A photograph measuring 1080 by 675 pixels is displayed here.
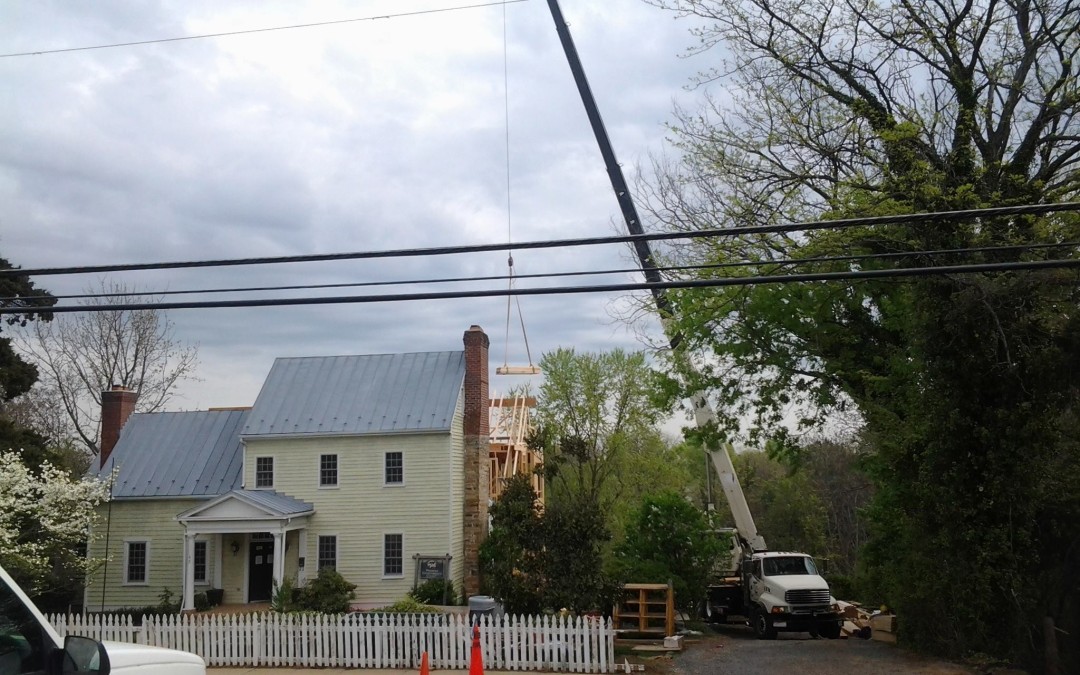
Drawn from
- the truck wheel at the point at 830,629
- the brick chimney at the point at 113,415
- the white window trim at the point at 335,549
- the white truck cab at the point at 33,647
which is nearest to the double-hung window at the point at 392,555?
the white window trim at the point at 335,549

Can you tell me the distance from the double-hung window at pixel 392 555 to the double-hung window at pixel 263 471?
4401 mm

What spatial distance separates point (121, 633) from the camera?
699 inches

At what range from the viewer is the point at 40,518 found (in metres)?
22.9

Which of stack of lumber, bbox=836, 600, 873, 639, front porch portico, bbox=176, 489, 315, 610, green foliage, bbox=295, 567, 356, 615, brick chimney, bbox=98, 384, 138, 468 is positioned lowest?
stack of lumber, bbox=836, 600, 873, 639

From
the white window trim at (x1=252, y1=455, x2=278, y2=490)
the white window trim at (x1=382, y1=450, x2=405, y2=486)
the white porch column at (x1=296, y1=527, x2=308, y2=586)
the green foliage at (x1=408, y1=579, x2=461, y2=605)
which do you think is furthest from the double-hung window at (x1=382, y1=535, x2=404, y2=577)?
the white window trim at (x1=252, y1=455, x2=278, y2=490)

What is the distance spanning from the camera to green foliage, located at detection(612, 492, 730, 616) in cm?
2166

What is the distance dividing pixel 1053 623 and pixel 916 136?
28.6 ft

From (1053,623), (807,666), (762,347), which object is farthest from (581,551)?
(1053,623)

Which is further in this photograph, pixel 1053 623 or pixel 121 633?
pixel 121 633

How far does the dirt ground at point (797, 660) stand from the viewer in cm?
1446

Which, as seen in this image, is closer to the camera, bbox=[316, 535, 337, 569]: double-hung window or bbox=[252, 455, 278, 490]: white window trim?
bbox=[316, 535, 337, 569]: double-hung window

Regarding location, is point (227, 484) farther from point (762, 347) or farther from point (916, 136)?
point (916, 136)

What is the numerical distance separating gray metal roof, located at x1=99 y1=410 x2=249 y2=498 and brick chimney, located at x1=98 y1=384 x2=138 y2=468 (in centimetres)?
34

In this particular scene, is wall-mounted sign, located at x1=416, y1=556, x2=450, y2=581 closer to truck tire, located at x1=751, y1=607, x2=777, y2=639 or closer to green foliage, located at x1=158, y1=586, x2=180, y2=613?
green foliage, located at x1=158, y1=586, x2=180, y2=613
